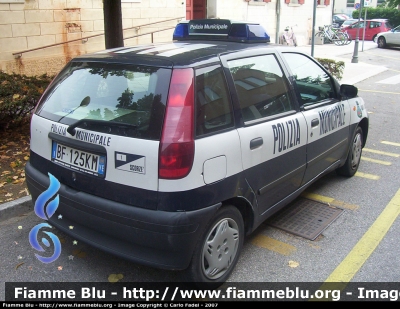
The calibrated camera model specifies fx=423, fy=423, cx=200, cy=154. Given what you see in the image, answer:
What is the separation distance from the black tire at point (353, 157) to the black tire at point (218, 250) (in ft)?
7.94

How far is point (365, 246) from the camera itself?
3.65 meters

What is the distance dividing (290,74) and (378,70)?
13.0 metres

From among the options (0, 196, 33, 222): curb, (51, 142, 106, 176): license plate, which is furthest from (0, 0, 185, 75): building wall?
(51, 142, 106, 176): license plate

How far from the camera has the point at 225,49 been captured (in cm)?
330

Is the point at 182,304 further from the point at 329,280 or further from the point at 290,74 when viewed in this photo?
the point at 290,74

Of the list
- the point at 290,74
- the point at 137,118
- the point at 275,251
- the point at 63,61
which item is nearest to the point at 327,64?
the point at 63,61

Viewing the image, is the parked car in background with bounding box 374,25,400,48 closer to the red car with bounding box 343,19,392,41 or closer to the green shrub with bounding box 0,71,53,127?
the red car with bounding box 343,19,392,41

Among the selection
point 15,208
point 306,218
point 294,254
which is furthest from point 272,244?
point 15,208

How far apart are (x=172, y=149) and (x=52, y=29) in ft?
30.0

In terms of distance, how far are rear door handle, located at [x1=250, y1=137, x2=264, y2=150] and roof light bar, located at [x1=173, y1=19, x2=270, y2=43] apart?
1.04 meters

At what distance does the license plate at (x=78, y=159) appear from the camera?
2.84 m

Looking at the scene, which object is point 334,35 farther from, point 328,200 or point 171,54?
point 171,54

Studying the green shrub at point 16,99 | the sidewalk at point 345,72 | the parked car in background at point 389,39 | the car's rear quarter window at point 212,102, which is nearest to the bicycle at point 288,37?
the sidewalk at point 345,72

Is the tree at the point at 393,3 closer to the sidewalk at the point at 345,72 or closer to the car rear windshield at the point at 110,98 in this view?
the sidewalk at the point at 345,72
